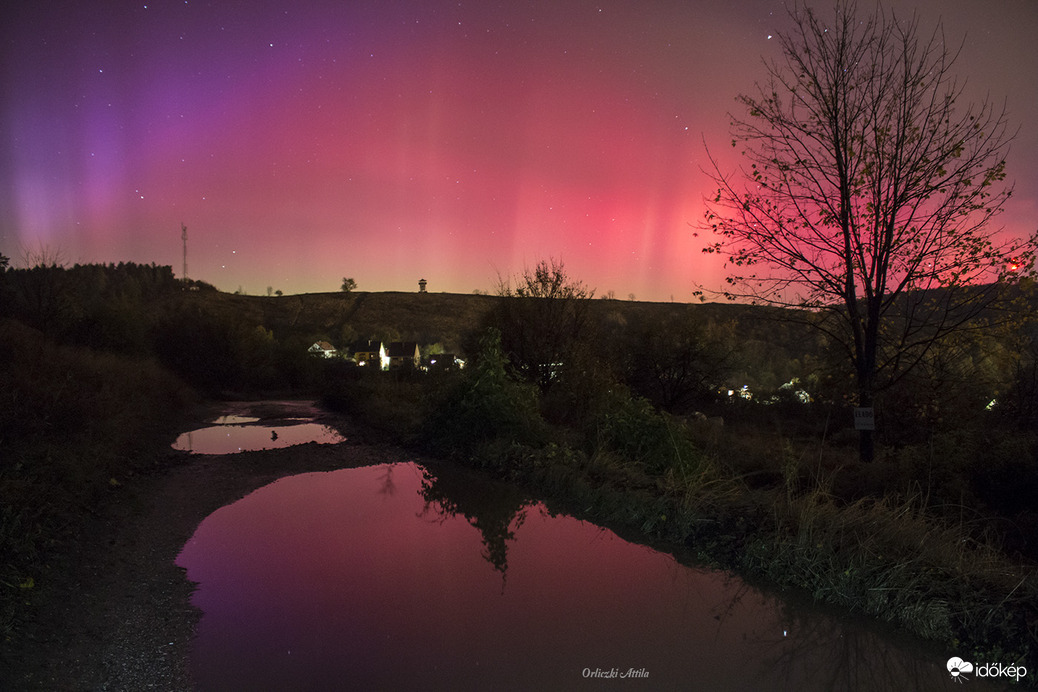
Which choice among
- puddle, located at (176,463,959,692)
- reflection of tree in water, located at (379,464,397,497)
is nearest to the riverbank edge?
puddle, located at (176,463,959,692)

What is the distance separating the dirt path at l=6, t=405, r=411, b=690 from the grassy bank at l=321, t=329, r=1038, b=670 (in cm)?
530

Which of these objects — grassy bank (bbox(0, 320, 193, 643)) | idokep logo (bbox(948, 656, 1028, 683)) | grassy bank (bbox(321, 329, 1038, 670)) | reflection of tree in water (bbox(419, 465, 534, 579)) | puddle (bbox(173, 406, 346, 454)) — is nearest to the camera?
idokep logo (bbox(948, 656, 1028, 683))

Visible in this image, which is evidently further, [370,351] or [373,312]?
[373,312]

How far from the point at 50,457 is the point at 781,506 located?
9.89 metres

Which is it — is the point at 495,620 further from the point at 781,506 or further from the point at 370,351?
the point at 370,351

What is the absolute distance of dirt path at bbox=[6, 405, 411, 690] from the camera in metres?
4.33

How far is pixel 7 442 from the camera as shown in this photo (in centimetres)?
828

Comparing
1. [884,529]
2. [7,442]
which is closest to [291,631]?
[884,529]

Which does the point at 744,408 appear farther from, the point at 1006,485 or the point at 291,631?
the point at 291,631

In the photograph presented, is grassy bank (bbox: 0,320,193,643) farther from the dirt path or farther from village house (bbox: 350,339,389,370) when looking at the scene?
village house (bbox: 350,339,389,370)

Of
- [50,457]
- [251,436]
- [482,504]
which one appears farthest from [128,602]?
[251,436]

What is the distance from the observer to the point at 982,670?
4.42 meters

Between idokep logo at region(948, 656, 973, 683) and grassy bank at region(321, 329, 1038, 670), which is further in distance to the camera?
grassy bank at region(321, 329, 1038, 670)

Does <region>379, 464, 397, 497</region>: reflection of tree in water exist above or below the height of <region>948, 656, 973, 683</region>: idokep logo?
below
